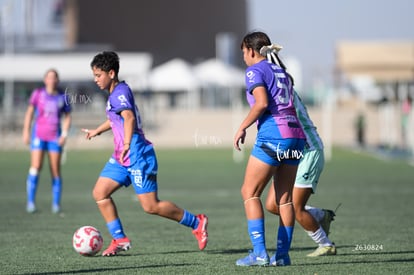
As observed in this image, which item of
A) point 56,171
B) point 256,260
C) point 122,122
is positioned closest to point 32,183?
point 56,171

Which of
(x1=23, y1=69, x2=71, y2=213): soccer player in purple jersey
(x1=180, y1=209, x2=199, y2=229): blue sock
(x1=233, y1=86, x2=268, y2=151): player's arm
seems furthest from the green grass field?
(x1=233, y1=86, x2=268, y2=151): player's arm

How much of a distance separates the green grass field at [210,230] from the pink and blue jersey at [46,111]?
4.01 feet

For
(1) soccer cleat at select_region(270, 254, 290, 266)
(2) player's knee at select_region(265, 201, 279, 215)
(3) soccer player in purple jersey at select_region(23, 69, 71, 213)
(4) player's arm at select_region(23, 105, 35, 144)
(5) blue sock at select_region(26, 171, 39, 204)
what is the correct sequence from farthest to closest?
(5) blue sock at select_region(26, 171, 39, 204) < (3) soccer player in purple jersey at select_region(23, 69, 71, 213) < (4) player's arm at select_region(23, 105, 35, 144) < (2) player's knee at select_region(265, 201, 279, 215) < (1) soccer cleat at select_region(270, 254, 290, 266)

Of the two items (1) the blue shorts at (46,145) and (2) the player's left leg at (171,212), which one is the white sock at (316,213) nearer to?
(2) the player's left leg at (171,212)

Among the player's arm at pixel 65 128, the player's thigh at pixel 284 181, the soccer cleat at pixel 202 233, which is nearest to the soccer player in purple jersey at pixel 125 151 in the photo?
the soccer cleat at pixel 202 233

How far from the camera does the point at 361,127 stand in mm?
45812

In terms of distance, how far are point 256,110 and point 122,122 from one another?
6.02 feet

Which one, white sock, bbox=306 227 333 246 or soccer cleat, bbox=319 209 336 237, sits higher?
soccer cleat, bbox=319 209 336 237

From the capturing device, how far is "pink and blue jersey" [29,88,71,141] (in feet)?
48.8

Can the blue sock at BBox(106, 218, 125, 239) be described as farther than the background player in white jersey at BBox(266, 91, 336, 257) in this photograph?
Yes

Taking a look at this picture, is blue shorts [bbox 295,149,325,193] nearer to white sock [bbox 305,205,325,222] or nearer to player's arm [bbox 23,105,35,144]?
white sock [bbox 305,205,325,222]

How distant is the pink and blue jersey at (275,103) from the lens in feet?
28.3

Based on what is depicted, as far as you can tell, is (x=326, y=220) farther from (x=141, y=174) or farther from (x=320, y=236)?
(x=141, y=174)

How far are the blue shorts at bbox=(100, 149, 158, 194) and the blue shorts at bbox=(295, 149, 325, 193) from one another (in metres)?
1.40
